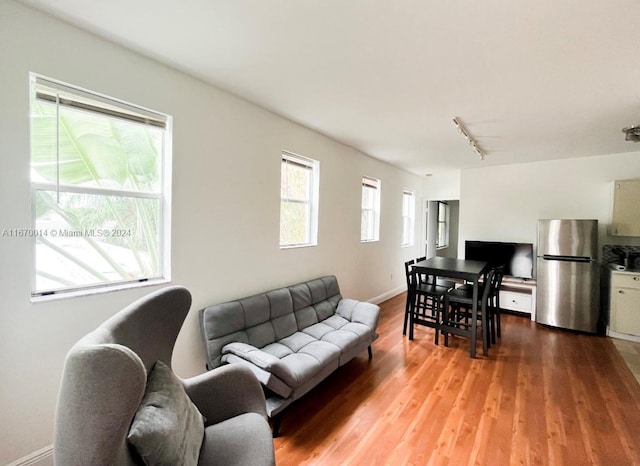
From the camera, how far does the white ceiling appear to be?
5.23 ft

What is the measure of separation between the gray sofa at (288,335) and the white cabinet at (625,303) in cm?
343

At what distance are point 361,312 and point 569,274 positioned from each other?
130 inches

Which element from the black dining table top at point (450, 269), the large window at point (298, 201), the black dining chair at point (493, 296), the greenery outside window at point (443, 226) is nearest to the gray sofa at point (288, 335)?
the large window at point (298, 201)

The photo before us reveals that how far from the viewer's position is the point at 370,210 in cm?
529

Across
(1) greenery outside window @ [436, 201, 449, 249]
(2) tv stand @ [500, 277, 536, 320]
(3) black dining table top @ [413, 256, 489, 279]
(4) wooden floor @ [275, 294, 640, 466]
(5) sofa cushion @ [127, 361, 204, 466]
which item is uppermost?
(1) greenery outside window @ [436, 201, 449, 249]

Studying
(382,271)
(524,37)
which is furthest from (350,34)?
(382,271)

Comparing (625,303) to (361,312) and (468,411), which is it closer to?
(468,411)

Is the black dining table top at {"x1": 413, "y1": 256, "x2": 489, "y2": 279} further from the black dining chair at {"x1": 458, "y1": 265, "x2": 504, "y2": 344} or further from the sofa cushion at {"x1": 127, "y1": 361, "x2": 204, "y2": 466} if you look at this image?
the sofa cushion at {"x1": 127, "y1": 361, "x2": 204, "y2": 466}

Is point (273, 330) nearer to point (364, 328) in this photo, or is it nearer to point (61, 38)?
point (364, 328)

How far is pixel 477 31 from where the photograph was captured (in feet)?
5.67

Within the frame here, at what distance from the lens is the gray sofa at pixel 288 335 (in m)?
2.14

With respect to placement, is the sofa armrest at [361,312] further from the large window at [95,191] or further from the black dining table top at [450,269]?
the large window at [95,191]

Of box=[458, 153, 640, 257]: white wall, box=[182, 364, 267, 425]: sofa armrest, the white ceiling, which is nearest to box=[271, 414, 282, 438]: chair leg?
box=[182, 364, 267, 425]: sofa armrest

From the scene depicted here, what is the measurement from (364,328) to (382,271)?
2604 millimetres
